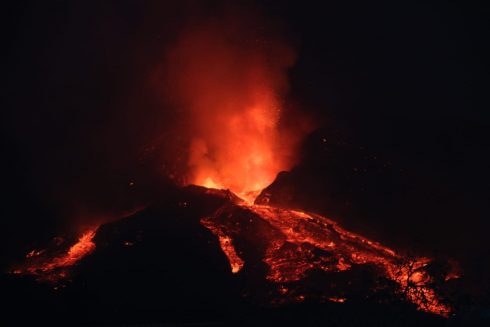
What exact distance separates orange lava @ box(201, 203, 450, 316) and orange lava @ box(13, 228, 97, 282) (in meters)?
6.38

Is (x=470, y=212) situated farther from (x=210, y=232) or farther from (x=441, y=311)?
(x=210, y=232)

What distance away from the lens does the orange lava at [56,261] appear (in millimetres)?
21422

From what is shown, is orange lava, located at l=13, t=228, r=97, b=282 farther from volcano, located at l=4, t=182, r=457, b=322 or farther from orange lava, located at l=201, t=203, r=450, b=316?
orange lava, located at l=201, t=203, r=450, b=316

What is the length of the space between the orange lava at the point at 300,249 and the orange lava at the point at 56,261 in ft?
20.9

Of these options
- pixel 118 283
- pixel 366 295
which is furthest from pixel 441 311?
pixel 118 283

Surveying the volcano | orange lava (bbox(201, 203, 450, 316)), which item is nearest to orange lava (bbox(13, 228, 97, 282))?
the volcano

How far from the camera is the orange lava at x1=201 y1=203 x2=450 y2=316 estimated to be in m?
20.1

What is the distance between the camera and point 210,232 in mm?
23625

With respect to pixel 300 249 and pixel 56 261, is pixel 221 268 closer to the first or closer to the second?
pixel 300 249

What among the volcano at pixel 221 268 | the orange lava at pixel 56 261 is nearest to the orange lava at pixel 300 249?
the volcano at pixel 221 268

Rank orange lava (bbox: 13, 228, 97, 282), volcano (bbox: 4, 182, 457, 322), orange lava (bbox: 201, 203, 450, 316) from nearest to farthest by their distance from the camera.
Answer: volcano (bbox: 4, 182, 457, 322) → orange lava (bbox: 201, 203, 450, 316) → orange lava (bbox: 13, 228, 97, 282)

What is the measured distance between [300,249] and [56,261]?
40.0ft

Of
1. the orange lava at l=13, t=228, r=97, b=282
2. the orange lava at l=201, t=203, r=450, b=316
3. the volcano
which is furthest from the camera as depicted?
the orange lava at l=13, t=228, r=97, b=282

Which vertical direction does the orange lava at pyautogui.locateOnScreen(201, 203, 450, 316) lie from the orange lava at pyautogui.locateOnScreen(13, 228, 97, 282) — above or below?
above
